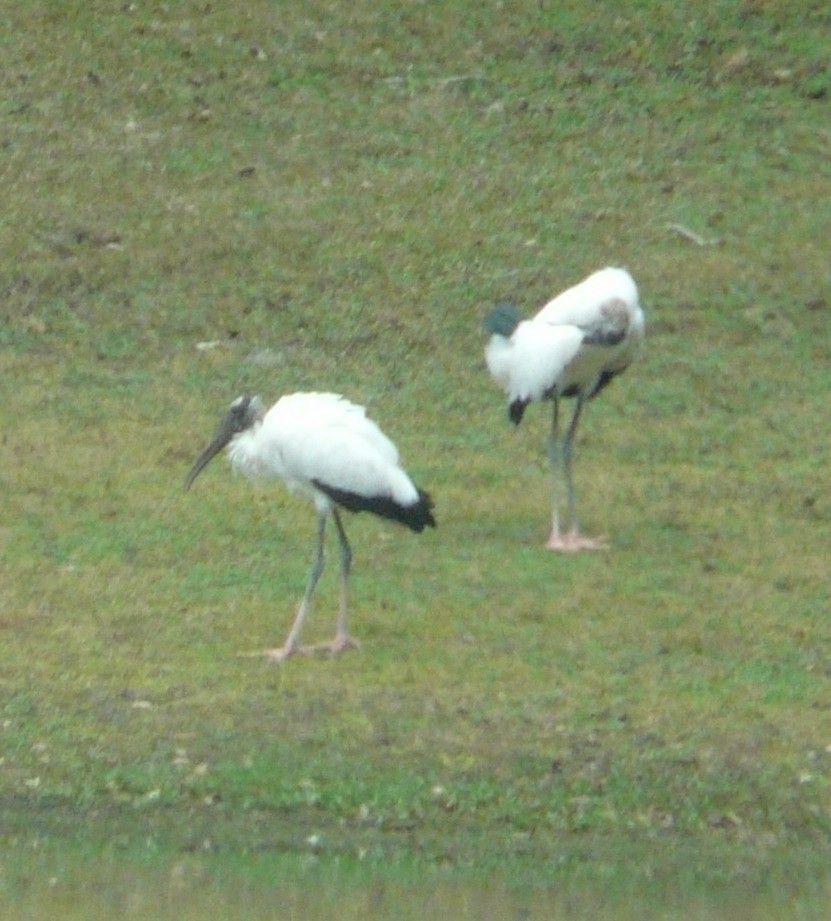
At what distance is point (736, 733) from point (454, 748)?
3.13 feet

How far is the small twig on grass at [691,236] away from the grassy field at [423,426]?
3.8 inches

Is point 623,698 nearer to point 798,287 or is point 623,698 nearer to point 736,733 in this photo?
point 736,733

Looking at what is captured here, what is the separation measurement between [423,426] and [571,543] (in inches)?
78.9

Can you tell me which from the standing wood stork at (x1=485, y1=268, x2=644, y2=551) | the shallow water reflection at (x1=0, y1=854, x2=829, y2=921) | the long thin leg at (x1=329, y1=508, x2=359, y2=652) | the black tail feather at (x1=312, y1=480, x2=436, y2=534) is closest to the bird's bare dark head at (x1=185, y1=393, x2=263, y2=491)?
the black tail feather at (x1=312, y1=480, x2=436, y2=534)

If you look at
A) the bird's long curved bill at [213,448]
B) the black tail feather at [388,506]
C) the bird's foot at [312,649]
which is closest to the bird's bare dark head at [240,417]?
the bird's long curved bill at [213,448]

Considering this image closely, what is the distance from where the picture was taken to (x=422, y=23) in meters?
16.9

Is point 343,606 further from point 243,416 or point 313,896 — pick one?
point 313,896

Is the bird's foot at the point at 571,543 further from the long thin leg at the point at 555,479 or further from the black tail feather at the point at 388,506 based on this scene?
the black tail feather at the point at 388,506

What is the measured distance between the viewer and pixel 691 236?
579 inches

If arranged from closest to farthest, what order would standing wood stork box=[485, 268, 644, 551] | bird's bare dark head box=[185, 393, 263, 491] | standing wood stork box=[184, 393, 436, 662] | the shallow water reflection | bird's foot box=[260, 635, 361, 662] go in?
the shallow water reflection
bird's foot box=[260, 635, 361, 662]
standing wood stork box=[184, 393, 436, 662]
bird's bare dark head box=[185, 393, 263, 491]
standing wood stork box=[485, 268, 644, 551]

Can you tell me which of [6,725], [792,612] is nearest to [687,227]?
[792,612]

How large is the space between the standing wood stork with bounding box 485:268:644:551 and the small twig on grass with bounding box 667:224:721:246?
364 cm

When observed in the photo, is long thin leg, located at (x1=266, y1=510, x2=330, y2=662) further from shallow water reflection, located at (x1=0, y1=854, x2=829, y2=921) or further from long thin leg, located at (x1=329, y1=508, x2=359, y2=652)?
shallow water reflection, located at (x1=0, y1=854, x2=829, y2=921)

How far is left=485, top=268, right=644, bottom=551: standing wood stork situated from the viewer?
10.5 m
